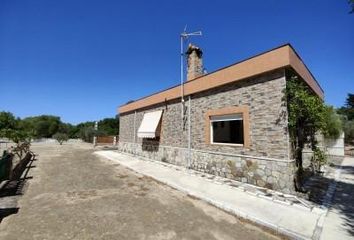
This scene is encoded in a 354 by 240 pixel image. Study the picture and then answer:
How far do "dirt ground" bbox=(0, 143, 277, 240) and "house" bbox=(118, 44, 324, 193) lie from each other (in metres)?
3.08

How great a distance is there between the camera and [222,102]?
10.3m

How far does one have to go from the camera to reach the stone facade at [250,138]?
25.6 feet

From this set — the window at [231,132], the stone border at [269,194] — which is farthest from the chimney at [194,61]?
the stone border at [269,194]

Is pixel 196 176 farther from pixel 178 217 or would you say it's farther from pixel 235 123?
pixel 235 123

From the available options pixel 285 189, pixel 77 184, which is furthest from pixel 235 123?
pixel 77 184

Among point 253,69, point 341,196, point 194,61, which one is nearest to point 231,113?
point 253,69

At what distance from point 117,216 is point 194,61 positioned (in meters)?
10.6

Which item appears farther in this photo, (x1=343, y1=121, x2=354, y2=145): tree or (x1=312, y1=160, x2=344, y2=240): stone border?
(x1=343, y1=121, x2=354, y2=145): tree

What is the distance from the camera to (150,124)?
16219 millimetres

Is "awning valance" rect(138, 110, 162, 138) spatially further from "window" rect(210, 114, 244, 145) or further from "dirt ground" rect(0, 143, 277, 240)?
"dirt ground" rect(0, 143, 277, 240)

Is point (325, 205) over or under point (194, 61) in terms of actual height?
under

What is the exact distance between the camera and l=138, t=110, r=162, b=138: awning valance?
50.8ft

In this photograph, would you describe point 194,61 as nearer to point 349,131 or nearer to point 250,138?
point 250,138

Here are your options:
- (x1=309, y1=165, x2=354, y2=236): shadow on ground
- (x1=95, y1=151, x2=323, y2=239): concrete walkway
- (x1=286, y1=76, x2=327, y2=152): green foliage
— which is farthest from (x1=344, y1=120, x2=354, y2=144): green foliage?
(x1=95, y1=151, x2=323, y2=239): concrete walkway
